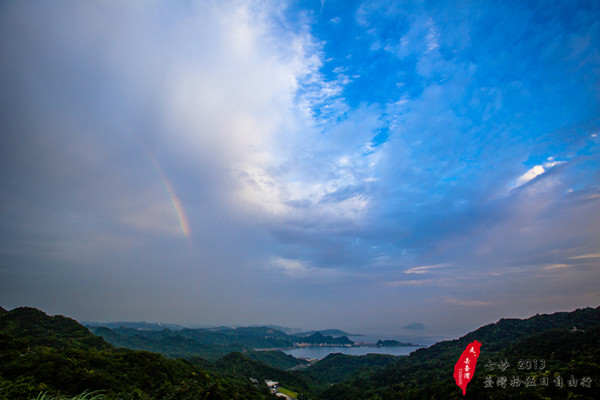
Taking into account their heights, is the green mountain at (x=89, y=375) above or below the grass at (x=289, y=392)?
above

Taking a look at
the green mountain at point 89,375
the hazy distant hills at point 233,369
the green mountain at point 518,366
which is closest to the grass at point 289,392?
the hazy distant hills at point 233,369

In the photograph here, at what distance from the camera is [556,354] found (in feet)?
123

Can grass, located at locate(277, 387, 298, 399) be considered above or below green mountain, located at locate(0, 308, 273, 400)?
below

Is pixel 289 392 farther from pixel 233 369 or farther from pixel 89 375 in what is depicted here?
pixel 89 375

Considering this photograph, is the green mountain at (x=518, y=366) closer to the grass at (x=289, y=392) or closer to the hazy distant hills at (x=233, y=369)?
the hazy distant hills at (x=233, y=369)

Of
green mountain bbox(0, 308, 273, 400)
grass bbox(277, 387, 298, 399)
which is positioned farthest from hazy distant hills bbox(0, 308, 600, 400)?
grass bbox(277, 387, 298, 399)

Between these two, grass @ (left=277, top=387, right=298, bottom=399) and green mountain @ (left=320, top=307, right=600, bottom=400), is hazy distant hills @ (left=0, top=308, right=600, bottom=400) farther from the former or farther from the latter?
grass @ (left=277, top=387, right=298, bottom=399)

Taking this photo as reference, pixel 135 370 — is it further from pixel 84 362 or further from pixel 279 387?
pixel 279 387

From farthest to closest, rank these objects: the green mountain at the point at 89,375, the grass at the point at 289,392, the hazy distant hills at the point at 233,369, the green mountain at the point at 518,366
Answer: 1. the grass at the point at 289,392
2. the green mountain at the point at 518,366
3. the hazy distant hills at the point at 233,369
4. the green mountain at the point at 89,375

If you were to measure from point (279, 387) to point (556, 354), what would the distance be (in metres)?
51.3

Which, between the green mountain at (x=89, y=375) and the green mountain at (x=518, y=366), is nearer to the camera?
the green mountain at (x=89, y=375)

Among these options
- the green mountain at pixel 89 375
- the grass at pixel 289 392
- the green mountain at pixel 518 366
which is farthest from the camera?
the grass at pixel 289 392

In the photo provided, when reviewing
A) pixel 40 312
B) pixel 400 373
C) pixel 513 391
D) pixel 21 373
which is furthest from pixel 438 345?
pixel 40 312

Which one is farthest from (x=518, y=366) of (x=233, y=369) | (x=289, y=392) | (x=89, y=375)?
(x=233, y=369)
